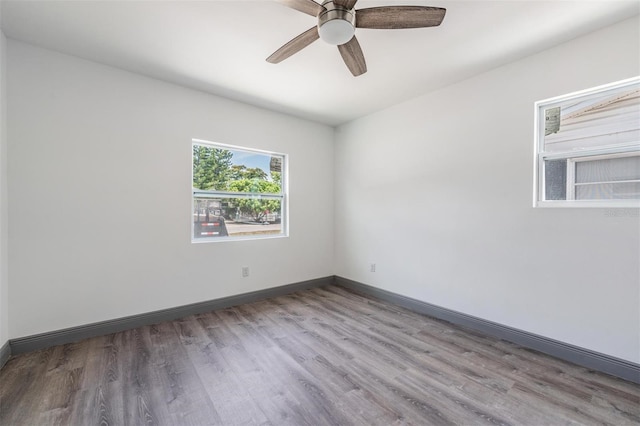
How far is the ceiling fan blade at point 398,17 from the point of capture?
1581 mm

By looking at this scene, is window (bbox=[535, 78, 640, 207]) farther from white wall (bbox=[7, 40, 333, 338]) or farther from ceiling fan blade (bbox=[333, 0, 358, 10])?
white wall (bbox=[7, 40, 333, 338])

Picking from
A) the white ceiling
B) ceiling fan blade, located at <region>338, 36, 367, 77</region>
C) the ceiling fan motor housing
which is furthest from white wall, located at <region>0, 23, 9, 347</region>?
ceiling fan blade, located at <region>338, 36, 367, 77</region>

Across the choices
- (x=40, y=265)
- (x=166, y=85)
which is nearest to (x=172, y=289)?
(x=40, y=265)

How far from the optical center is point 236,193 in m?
3.65

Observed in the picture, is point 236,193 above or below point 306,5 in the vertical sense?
below

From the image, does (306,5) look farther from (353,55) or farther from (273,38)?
(273,38)

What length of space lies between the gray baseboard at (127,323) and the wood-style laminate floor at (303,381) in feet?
0.30

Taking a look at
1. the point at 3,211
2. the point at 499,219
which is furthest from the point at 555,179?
the point at 3,211

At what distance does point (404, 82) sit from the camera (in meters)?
3.02

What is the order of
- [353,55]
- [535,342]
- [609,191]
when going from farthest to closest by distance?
[535,342], [609,191], [353,55]

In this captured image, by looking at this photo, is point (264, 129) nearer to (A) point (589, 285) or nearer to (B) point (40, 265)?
(B) point (40, 265)

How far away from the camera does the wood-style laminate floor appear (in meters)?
1.64

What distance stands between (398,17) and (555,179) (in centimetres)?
204

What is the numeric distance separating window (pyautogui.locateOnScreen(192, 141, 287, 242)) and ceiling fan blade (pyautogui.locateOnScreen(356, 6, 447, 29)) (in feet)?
7.95
